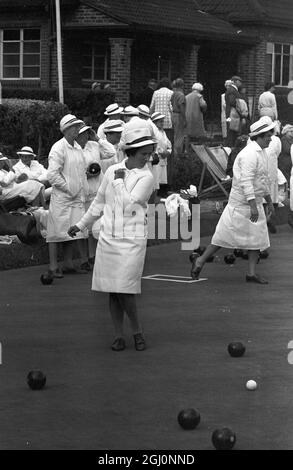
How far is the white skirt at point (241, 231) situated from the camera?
13.1 metres

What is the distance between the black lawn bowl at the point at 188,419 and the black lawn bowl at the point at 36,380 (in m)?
1.31

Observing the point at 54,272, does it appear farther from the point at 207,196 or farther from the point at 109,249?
the point at 207,196

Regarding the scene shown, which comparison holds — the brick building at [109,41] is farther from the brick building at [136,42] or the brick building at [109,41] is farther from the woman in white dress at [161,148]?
the woman in white dress at [161,148]

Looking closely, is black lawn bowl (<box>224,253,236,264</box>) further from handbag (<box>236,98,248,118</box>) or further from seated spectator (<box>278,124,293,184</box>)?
handbag (<box>236,98,248,118</box>)

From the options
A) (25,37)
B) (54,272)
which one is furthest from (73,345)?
(25,37)

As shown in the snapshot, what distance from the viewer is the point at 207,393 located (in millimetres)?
8156

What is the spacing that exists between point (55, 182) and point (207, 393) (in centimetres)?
547

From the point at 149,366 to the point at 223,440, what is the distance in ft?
7.80

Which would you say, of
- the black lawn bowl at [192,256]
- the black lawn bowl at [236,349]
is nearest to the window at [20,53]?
the black lawn bowl at [192,256]

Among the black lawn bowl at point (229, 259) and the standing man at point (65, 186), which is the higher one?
the standing man at point (65, 186)

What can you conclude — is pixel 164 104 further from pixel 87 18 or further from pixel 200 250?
pixel 87 18

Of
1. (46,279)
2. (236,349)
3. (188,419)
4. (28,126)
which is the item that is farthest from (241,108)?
(188,419)

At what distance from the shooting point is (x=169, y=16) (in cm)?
3484

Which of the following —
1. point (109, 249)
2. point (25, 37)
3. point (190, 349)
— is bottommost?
point (190, 349)
